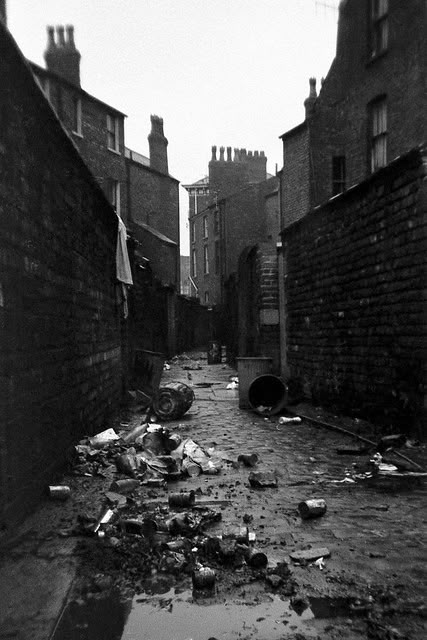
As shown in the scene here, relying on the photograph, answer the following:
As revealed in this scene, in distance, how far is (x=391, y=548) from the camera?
337 centimetres

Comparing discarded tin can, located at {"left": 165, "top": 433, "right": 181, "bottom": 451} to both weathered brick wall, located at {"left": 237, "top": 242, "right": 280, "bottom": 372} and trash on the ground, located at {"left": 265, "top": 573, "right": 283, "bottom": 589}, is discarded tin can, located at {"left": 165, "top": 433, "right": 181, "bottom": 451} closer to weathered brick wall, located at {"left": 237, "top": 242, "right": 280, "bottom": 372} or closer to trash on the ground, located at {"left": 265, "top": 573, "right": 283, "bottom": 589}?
trash on the ground, located at {"left": 265, "top": 573, "right": 283, "bottom": 589}

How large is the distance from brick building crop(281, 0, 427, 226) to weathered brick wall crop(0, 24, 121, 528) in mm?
11199

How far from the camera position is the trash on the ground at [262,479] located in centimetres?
492

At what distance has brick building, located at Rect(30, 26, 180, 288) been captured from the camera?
22.6 m

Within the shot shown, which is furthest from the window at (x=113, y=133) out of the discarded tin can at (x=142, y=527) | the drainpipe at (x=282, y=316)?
the discarded tin can at (x=142, y=527)

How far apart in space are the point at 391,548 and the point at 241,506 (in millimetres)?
1343

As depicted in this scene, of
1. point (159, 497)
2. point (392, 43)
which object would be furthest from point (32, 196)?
point (392, 43)

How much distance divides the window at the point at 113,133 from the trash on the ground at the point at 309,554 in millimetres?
24895

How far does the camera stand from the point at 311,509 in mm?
3996

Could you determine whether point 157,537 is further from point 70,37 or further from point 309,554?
point 70,37

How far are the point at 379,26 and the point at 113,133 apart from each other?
14.3 m

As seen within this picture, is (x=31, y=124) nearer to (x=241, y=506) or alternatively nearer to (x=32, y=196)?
(x=32, y=196)

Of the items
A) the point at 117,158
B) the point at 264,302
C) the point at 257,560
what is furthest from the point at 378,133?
the point at 257,560

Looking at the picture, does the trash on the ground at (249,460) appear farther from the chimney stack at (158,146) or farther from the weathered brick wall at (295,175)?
the chimney stack at (158,146)
